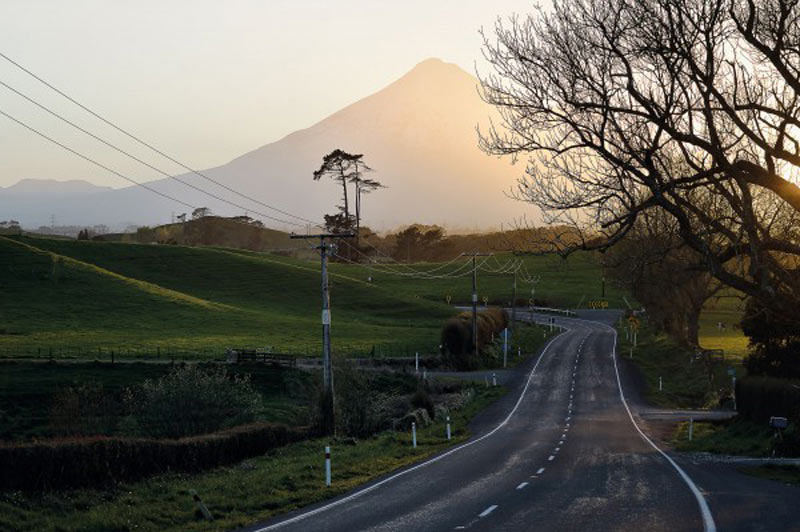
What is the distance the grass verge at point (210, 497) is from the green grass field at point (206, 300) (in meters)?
36.6

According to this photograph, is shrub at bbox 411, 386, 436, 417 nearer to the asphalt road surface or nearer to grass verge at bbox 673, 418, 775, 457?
the asphalt road surface

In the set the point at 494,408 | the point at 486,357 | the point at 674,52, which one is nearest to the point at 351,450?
the point at 674,52

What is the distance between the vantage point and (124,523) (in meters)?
19.1

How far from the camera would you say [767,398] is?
3681cm

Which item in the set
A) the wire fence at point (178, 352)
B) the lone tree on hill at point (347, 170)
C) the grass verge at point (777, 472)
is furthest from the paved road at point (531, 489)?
the lone tree on hill at point (347, 170)

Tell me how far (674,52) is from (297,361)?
58.3 m

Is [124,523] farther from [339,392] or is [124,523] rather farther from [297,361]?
[297,361]

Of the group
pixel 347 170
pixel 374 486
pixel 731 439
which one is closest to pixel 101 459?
pixel 374 486

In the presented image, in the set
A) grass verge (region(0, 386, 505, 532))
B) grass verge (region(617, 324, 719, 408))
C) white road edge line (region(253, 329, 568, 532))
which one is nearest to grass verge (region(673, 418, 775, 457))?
white road edge line (region(253, 329, 568, 532))

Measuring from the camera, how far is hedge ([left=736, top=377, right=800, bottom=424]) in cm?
3447

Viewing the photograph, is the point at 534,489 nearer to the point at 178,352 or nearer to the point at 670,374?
the point at 670,374

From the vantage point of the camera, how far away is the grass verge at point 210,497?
62.6 feet

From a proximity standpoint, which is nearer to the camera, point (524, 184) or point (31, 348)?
point (524, 184)

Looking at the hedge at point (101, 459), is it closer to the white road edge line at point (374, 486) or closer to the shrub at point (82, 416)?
the white road edge line at point (374, 486)
